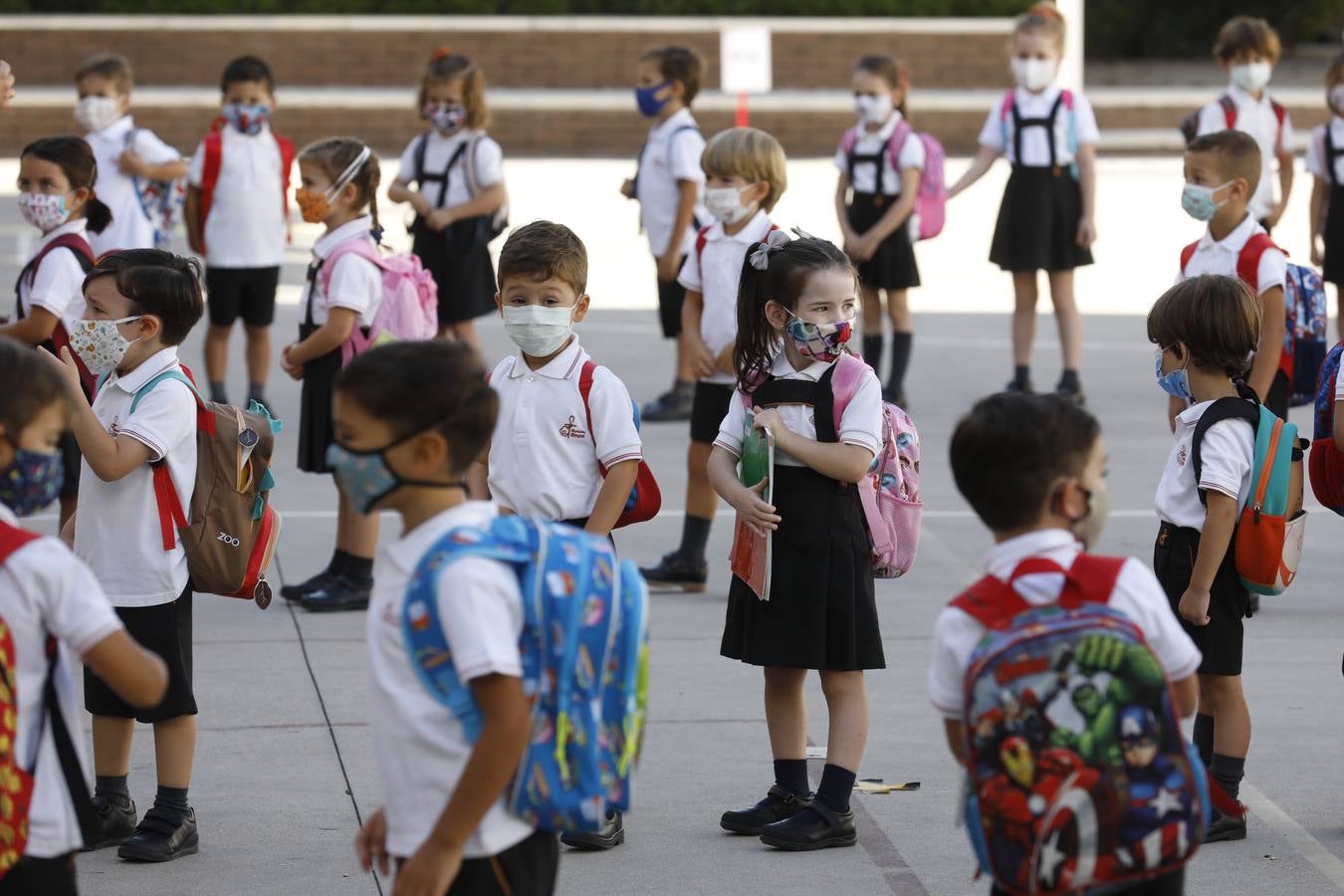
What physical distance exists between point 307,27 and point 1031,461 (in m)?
28.4

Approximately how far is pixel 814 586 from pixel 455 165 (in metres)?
5.24

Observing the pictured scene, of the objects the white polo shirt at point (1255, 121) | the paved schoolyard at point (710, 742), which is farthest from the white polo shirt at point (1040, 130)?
the paved schoolyard at point (710, 742)

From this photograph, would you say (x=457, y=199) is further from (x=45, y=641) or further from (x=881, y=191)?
(x=45, y=641)

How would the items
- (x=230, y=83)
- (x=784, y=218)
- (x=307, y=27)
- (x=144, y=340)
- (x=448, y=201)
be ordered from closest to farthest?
(x=144, y=340) < (x=448, y=201) < (x=230, y=83) < (x=784, y=218) < (x=307, y=27)

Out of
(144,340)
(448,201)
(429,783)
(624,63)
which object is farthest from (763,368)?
(624,63)

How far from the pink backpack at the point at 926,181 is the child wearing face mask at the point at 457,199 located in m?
2.31

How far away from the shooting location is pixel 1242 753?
4938 millimetres

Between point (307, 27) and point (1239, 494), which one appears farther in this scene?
point (307, 27)

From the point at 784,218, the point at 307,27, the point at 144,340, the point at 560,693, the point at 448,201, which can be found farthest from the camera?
the point at 307,27

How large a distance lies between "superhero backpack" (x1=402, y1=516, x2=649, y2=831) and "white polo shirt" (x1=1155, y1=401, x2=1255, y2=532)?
82.2 inches

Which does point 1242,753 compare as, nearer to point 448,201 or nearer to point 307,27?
point 448,201

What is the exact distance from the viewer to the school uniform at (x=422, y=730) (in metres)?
2.93

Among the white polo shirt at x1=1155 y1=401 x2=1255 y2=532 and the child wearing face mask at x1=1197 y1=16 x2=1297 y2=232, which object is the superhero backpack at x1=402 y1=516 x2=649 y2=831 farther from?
the child wearing face mask at x1=1197 y1=16 x2=1297 y2=232

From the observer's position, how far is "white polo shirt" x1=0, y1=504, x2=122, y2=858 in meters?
2.98
